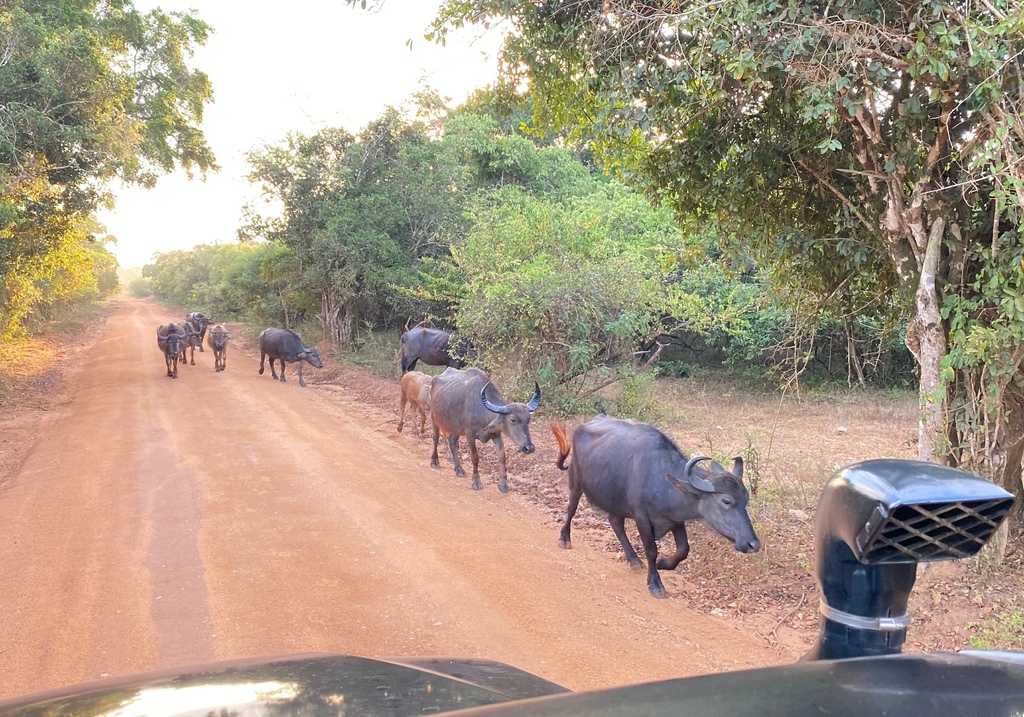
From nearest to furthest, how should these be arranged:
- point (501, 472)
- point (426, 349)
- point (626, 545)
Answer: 1. point (626, 545)
2. point (501, 472)
3. point (426, 349)

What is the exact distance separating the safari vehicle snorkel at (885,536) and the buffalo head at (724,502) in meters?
3.93

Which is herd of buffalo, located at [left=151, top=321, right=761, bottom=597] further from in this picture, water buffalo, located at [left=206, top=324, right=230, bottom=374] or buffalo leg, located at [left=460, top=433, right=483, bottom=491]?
water buffalo, located at [left=206, top=324, right=230, bottom=374]

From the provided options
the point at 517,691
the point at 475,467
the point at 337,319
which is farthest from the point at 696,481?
the point at 337,319

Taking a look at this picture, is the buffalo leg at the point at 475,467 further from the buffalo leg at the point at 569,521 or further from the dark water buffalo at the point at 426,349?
the dark water buffalo at the point at 426,349

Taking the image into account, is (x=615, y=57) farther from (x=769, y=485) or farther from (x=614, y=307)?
(x=614, y=307)

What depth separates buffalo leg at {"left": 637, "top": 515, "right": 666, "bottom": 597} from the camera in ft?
20.3

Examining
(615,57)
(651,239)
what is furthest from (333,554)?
(651,239)

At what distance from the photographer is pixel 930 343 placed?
18.9ft

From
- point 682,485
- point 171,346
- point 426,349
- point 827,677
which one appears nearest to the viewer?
Result: point 827,677

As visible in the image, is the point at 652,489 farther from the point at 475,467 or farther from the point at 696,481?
the point at 475,467

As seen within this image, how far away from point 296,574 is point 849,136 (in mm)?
6432

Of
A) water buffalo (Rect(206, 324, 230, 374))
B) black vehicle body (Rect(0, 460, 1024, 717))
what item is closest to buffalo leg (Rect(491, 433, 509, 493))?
black vehicle body (Rect(0, 460, 1024, 717))

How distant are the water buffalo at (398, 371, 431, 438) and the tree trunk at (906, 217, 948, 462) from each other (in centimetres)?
799

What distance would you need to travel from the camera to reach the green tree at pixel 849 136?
16.0ft
